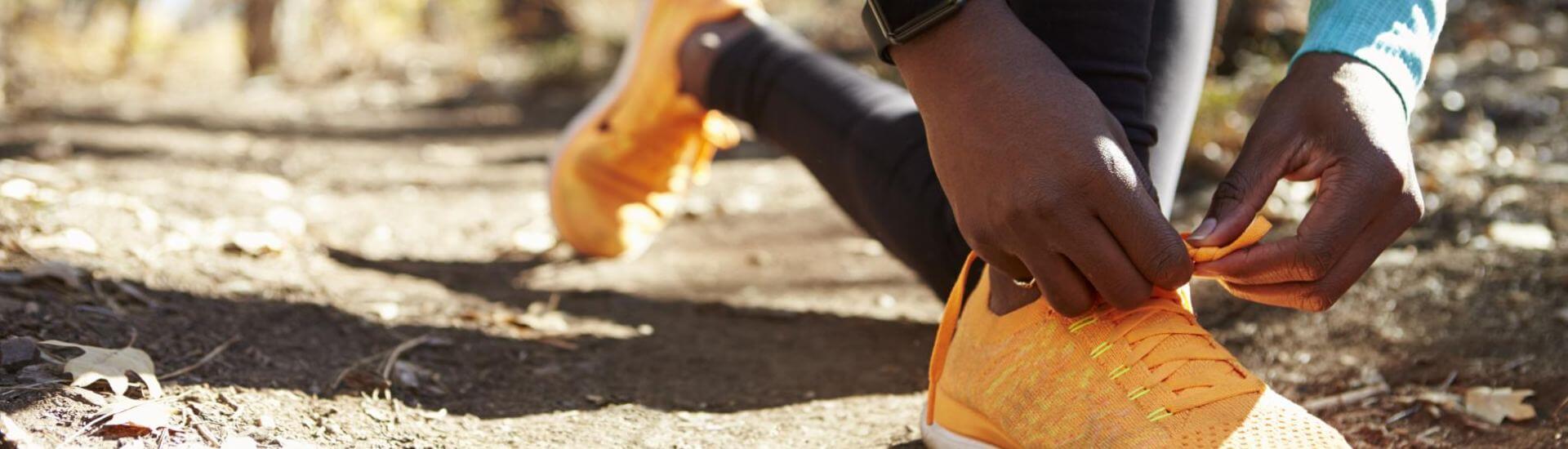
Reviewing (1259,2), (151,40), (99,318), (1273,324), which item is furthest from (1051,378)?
(151,40)

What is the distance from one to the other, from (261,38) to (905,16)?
4.81m

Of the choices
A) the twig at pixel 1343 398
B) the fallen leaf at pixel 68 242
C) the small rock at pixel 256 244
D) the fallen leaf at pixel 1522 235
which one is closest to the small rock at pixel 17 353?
the fallen leaf at pixel 68 242

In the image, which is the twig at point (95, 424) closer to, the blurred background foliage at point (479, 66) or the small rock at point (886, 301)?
the small rock at point (886, 301)

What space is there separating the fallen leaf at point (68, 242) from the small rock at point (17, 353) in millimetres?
469

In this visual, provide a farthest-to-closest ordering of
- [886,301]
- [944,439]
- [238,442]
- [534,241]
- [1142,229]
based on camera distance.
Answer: [534,241] < [886,301] < [944,439] < [238,442] < [1142,229]

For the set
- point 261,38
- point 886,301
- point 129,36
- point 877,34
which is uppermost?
point 877,34

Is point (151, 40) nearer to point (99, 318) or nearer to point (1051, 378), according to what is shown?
point (99, 318)

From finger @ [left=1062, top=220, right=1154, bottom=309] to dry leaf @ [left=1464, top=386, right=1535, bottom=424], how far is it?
527 mm

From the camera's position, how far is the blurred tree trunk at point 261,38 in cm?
507

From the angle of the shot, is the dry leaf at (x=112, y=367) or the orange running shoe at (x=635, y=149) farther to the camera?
the orange running shoe at (x=635, y=149)

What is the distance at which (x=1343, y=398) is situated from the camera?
1.29m

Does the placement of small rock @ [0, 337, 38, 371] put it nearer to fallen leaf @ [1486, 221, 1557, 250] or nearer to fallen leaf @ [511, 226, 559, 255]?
fallen leaf @ [511, 226, 559, 255]

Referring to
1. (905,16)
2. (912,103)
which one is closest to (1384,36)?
(905,16)

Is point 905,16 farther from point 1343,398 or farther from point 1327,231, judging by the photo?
point 1343,398
